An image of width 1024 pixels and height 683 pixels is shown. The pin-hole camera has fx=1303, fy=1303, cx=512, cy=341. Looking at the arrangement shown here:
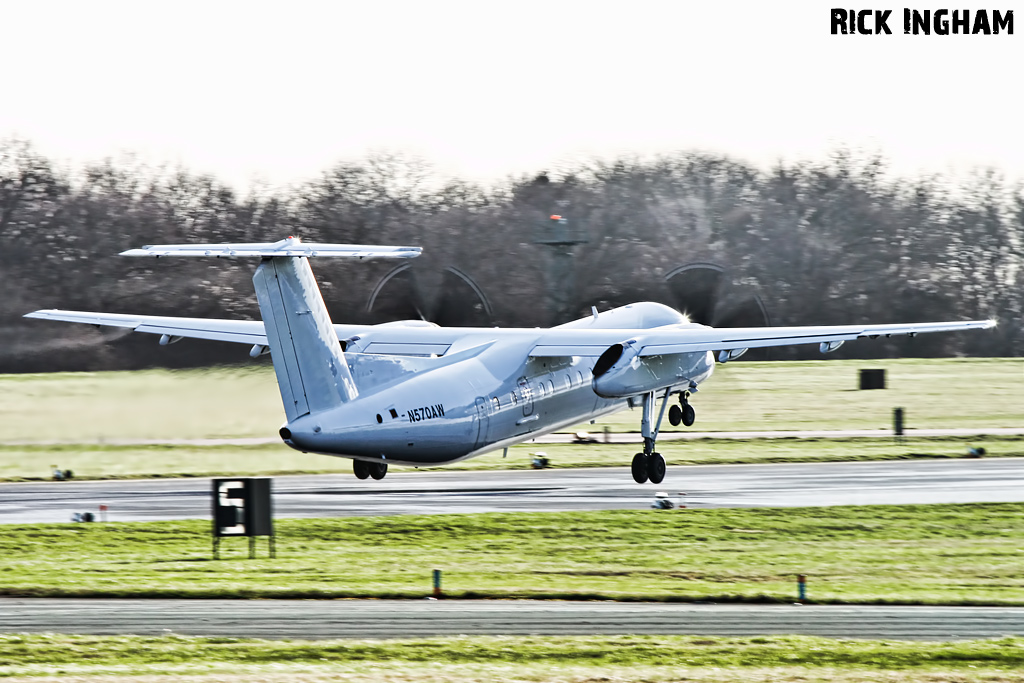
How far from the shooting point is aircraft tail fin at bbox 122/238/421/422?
2581 centimetres

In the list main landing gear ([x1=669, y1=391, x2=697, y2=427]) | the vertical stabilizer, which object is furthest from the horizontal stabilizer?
main landing gear ([x1=669, y1=391, x2=697, y2=427])

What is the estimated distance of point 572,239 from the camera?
5450 cm

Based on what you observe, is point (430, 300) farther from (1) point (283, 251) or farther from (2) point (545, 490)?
(1) point (283, 251)

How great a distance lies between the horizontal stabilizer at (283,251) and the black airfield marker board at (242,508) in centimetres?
438

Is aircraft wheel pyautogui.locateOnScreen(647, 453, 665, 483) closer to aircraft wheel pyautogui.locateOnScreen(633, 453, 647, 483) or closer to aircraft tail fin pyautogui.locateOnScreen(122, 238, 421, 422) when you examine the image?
aircraft wheel pyautogui.locateOnScreen(633, 453, 647, 483)

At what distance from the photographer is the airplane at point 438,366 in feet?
85.5

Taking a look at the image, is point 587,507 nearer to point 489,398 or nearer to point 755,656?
point 489,398

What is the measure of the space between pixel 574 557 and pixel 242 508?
6.56 meters

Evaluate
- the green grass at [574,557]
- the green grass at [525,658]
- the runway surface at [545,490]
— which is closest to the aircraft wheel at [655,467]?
the runway surface at [545,490]

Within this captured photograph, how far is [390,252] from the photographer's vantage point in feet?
77.2

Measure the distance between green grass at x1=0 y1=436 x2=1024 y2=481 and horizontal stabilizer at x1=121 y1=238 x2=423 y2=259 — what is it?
15444 mm

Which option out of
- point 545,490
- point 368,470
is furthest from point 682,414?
point 368,470

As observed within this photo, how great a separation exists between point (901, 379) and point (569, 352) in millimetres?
44053

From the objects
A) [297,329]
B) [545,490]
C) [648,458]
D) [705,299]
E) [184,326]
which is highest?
[705,299]
